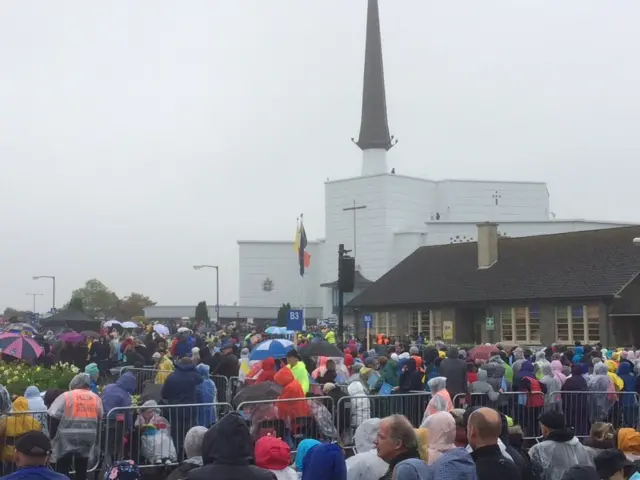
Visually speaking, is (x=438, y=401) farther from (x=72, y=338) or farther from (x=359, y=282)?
(x=359, y=282)

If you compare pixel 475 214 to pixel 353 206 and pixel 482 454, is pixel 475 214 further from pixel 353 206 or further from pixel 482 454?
pixel 482 454

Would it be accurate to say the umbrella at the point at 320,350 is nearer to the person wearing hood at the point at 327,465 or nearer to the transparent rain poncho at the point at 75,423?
the transparent rain poncho at the point at 75,423

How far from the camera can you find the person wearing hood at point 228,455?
5.56 m

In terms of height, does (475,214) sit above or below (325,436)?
above

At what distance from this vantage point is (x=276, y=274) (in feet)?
321

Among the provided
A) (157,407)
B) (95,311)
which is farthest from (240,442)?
(95,311)

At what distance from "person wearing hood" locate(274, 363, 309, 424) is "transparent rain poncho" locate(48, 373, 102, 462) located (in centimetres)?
282

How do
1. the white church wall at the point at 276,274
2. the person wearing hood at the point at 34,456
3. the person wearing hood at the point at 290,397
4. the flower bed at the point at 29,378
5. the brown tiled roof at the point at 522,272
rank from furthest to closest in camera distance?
1. the white church wall at the point at 276,274
2. the brown tiled roof at the point at 522,272
3. the flower bed at the point at 29,378
4. the person wearing hood at the point at 290,397
5. the person wearing hood at the point at 34,456

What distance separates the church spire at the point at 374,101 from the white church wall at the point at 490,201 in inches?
354

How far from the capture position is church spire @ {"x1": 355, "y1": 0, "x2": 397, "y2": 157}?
3984 inches

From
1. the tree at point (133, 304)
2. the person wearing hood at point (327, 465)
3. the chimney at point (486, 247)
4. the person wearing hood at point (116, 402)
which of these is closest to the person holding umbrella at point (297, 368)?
the person wearing hood at point (116, 402)

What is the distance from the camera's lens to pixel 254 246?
98562 mm

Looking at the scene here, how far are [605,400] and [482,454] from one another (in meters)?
10.6

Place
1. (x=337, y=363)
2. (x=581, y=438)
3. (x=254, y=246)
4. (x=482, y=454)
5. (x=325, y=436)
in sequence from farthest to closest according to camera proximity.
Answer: (x=254, y=246) → (x=337, y=363) → (x=581, y=438) → (x=325, y=436) → (x=482, y=454)
